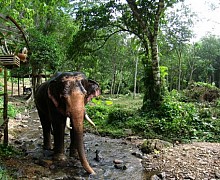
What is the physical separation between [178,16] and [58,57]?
15.5 metres

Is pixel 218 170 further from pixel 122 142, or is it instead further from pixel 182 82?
pixel 182 82

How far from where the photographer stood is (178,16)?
93.6ft

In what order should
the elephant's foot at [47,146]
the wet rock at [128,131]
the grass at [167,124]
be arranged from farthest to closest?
the wet rock at [128,131], the grass at [167,124], the elephant's foot at [47,146]

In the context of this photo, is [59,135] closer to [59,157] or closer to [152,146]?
[59,157]

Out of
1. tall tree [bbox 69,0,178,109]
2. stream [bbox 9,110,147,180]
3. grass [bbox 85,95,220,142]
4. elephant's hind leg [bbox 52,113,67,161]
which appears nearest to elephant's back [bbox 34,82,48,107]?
elephant's hind leg [bbox 52,113,67,161]

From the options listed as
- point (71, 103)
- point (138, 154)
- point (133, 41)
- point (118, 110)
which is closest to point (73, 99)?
point (71, 103)

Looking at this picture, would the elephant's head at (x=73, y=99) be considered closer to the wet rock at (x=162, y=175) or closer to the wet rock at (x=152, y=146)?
the wet rock at (x=162, y=175)

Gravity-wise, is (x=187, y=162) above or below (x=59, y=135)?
below

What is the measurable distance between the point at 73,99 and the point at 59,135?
1.51 meters

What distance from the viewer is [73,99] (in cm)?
608

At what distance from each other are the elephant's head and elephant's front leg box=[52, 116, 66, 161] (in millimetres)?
651

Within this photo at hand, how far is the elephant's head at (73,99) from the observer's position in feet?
19.9

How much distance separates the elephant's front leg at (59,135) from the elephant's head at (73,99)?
65cm

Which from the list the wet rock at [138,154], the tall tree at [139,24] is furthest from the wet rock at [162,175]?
the tall tree at [139,24]
